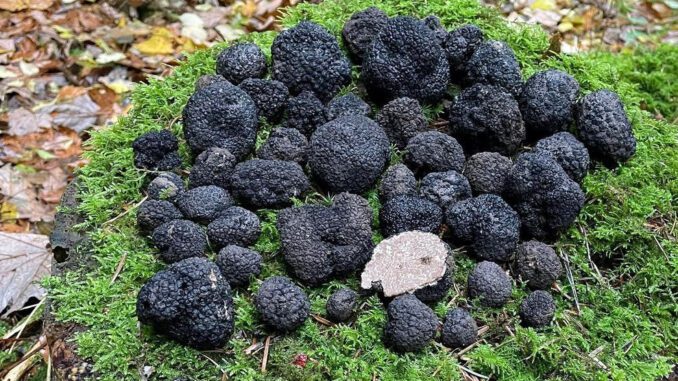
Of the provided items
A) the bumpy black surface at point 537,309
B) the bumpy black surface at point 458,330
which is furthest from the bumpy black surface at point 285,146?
the bumpy black surface at point 537,309

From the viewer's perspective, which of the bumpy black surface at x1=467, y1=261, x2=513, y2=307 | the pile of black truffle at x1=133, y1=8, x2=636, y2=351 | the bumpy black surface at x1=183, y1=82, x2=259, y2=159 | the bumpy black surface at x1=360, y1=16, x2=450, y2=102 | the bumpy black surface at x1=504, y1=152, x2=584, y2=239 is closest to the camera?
the pile of black truffle at x1=133, y1=8, x2=636, y2=351

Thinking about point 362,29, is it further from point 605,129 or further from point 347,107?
point 605,129

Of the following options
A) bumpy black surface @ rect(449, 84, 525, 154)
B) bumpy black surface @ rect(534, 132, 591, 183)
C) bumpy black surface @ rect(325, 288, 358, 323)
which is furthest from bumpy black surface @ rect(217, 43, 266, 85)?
bumpy black surface @ rect(534, 132, 591, 183)

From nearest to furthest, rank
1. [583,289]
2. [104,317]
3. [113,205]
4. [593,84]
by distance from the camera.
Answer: [104,317] → [583,289] → [113,205] → [593,84]

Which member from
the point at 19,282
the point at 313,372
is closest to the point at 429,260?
the point at 313,372

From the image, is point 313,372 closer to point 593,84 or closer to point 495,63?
point 495,63

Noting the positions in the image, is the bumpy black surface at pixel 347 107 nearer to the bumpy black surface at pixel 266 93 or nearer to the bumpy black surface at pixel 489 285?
the bumpy black surface at pixel 266 93

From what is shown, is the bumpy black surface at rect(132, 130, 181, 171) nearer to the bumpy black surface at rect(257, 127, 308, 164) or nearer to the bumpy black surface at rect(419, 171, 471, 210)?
the bumpy black surface at rect(257, 127, 308, 164)

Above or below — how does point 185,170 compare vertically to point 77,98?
above
